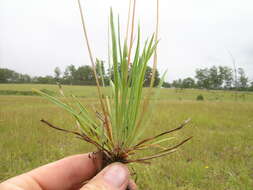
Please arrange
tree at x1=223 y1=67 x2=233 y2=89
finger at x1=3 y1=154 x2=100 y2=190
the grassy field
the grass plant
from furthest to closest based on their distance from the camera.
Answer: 1. tree at x1=223 y1=67 x2=233 y2=89
2. the grassy field
3. finger at x1=3 y1=154 x2=100 y2=190
4. the grass plant

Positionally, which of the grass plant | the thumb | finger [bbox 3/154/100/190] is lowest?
finger [bbox 3/154/100/190]

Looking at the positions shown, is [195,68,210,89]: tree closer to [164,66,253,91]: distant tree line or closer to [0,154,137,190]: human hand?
[164,66,253,91]: distant tree line

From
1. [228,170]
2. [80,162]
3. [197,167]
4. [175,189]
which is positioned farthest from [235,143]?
[80,162]

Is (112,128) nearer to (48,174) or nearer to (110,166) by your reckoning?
(110,166)

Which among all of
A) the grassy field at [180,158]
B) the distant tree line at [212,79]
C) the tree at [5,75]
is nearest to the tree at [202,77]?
the distant tree line at [212,79]

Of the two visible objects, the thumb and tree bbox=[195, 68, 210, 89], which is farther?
tree bbox=[195, 68, 210, 89]

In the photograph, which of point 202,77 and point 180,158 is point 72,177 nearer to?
point 180,158

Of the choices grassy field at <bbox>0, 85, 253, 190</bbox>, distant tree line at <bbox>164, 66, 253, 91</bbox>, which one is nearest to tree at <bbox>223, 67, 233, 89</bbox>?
distant tree line at <bbox>164, 66, 253, 91</bbox>

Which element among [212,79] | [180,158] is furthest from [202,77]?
[180,158]

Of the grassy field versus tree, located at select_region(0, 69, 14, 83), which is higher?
tree, located at select_region(0, 69, 14, 83)
